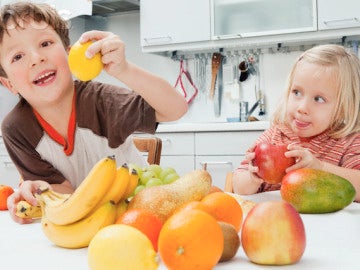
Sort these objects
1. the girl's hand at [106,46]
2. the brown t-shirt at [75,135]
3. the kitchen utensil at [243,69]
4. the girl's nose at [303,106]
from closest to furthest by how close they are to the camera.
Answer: the girl's hand at [106,46] < the brown t-shirt at [75,135] < the girl's nose at [303,106] < the kitchen utensil at [243,69]

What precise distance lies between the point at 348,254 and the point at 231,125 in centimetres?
203

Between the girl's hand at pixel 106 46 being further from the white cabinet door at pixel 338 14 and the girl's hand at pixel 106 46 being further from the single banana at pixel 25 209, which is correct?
the white cabinet door at pixel 338 14

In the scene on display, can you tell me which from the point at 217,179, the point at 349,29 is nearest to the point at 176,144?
the point at 217,179

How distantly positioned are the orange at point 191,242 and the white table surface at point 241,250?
61 millimetres

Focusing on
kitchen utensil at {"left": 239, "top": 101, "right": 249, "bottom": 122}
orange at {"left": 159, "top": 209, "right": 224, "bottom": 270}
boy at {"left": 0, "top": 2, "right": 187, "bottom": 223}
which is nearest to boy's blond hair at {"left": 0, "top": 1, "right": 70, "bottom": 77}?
boy at {"left": 0, "top": 2, "right": 187, "bottom": 223}

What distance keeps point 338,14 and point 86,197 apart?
2.37 metres

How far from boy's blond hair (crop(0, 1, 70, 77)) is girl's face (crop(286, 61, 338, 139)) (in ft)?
2.28

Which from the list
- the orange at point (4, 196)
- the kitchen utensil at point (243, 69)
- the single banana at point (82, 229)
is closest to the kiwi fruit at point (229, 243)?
the single banana at point (82, 229)

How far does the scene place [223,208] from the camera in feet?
2.19

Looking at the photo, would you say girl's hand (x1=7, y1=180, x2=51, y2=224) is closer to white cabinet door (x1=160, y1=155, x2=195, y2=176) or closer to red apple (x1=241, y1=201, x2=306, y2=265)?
red apple (x1=241, y1=201, x2=306, y2=265)

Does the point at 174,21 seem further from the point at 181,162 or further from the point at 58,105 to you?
the point at 58,105

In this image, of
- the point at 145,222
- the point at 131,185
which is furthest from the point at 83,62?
the point at 145,222

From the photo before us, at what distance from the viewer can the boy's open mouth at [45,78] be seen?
1.18 metres

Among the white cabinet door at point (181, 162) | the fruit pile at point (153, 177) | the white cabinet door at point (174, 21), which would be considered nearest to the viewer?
the fruit pile at point (153, 177)
